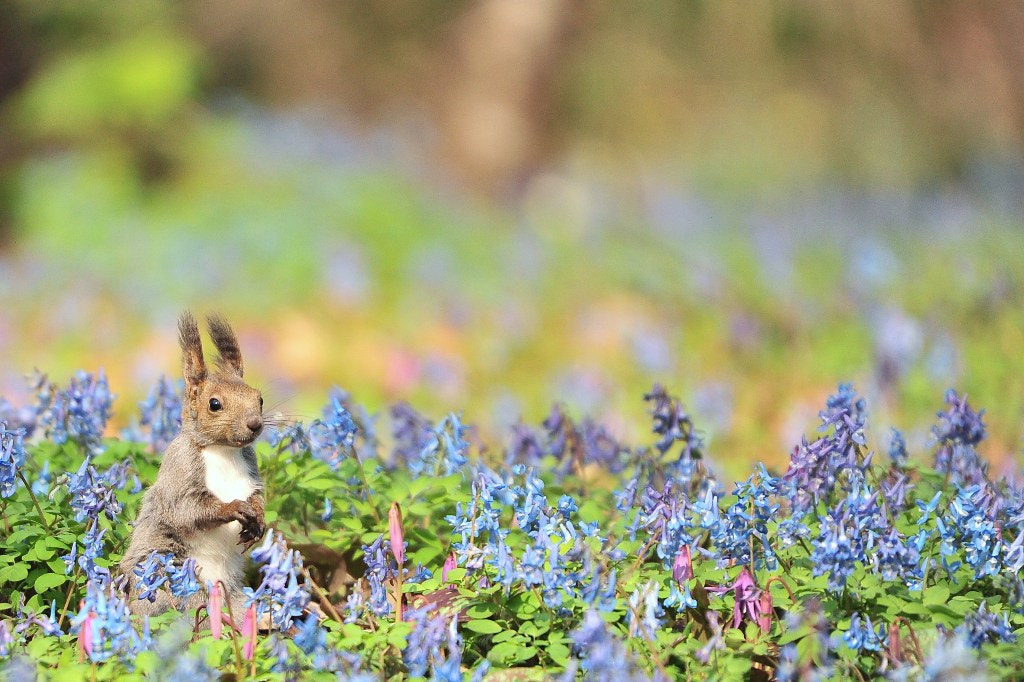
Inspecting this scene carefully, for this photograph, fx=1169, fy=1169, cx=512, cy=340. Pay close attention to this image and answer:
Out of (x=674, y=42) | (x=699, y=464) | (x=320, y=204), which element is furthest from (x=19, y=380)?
(x=674, y=42)

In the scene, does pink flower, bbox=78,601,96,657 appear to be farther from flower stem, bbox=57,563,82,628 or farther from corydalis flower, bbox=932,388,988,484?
corydalis flower, bbox=932,388,988,484

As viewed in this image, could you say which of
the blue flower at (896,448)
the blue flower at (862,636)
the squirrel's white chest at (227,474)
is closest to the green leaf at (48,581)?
the squirrel's white chest at (227,474)

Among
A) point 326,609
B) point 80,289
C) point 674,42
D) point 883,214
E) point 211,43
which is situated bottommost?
point 326,609

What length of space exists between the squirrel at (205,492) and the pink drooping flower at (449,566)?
43 centimetres

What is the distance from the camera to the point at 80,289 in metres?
7.74

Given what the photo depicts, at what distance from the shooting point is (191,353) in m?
2.86

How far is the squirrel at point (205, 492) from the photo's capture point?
2.72 metres

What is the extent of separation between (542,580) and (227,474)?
2.81 ft

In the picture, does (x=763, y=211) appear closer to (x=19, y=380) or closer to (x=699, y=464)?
(x=19, y=380)

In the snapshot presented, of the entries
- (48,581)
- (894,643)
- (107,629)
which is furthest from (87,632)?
(894,643)

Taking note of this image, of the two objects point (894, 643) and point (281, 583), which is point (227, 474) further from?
point (894, 643)

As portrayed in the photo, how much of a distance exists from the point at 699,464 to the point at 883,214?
633 centimetres

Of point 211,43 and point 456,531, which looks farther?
point 211,43

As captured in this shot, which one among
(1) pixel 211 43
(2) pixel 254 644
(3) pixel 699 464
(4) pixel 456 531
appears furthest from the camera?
(1) pixel 211 43
